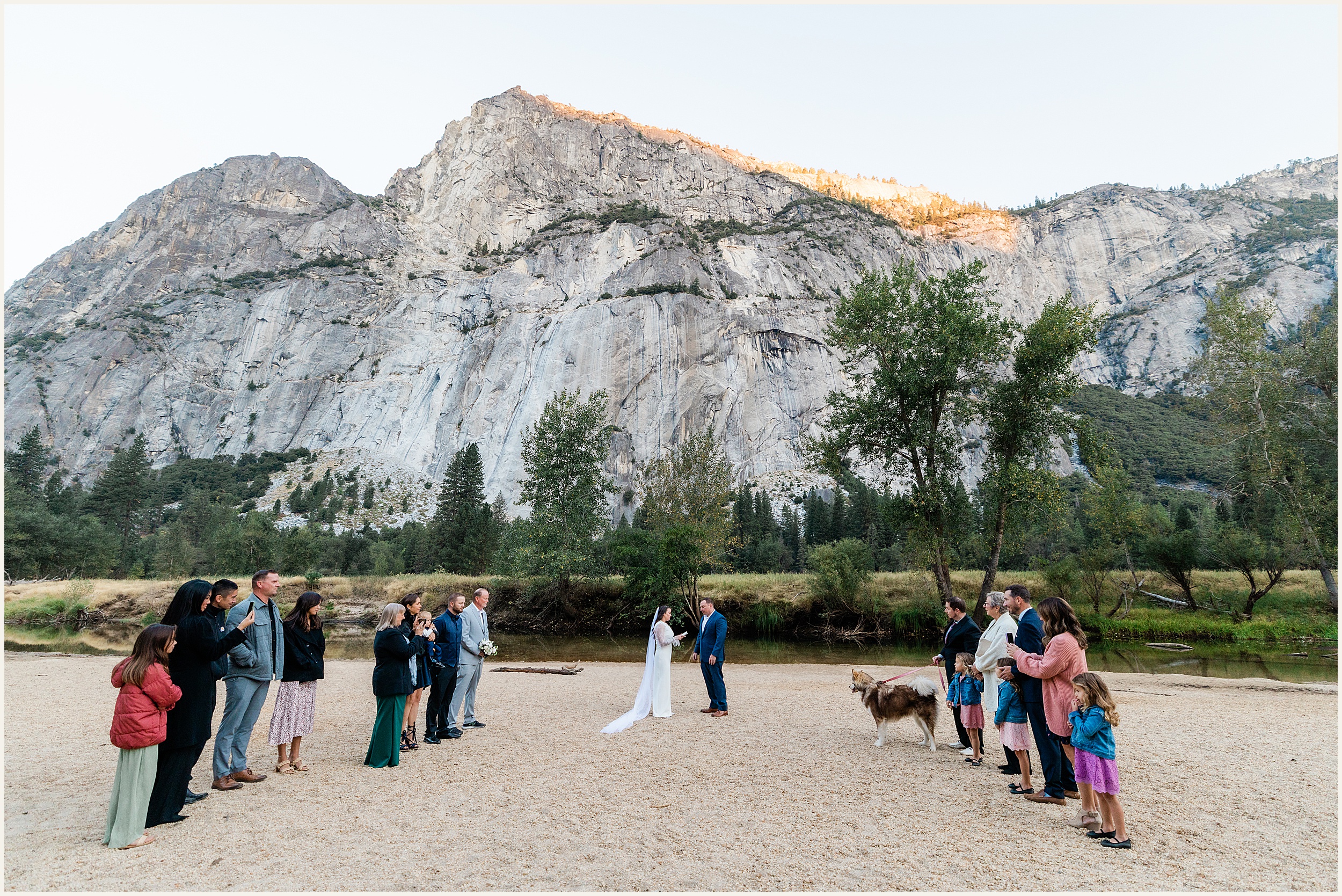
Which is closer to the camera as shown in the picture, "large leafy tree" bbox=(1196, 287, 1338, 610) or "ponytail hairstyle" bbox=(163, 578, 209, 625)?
"ponytail hairstyle" bbox=(163, 578, 209, 625)

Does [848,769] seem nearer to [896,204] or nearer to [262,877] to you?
[262,877]

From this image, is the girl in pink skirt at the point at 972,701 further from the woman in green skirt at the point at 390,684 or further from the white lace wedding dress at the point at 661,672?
the woman in green skirt at the point at 390,684

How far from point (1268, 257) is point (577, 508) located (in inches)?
5946

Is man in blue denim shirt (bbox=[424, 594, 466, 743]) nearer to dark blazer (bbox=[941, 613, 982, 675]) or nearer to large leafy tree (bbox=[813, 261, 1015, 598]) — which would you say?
dark blazer (bbox=[941, 613, 982, 675])

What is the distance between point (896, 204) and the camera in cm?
16712

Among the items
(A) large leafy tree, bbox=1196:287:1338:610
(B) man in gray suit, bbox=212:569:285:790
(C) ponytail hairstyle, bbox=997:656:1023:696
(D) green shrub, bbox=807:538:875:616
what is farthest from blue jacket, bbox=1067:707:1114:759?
(D) green shrub, bbox=807:538:875:616

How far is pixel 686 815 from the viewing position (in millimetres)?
5793

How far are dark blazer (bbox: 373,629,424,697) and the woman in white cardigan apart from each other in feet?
21.9

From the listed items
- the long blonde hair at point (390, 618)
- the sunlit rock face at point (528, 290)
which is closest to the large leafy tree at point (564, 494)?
the long blonde hair at point (390, 618)

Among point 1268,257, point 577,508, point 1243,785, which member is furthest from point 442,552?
point 1268,257

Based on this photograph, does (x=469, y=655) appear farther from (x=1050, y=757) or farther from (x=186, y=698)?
(x=1050, y=757)

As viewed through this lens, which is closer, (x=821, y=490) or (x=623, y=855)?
(x=623, y=855)

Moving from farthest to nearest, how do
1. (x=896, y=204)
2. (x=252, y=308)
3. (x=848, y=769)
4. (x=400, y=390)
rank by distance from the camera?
(x=896, y=204) → (x=252, y=308) → (x=400, y=390) → (x=848, y=769)

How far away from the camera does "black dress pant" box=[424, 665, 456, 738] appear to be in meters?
8.77
